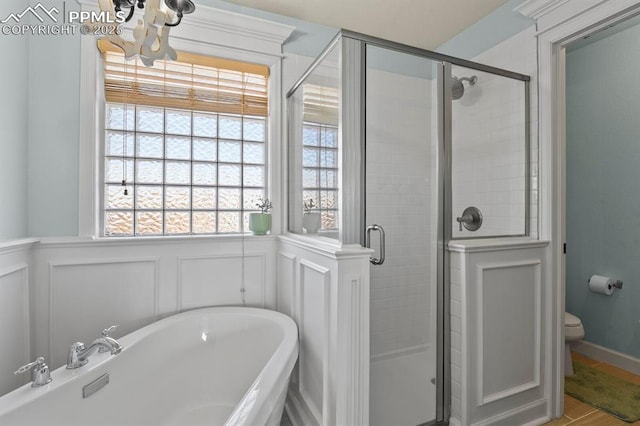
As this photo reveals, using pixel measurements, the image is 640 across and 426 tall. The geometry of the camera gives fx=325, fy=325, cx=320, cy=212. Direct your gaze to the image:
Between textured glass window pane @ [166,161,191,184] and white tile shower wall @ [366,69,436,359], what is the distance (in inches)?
47.5

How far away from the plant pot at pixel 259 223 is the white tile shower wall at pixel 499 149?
4.01 ft

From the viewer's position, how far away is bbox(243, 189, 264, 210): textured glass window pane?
228 centimetres

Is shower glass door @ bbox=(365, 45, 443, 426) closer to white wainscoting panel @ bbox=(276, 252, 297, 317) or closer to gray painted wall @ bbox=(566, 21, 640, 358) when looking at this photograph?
white wainscoting panel @ bbox=(276, 252, 297, 317)

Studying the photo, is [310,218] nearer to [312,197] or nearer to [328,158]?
[312,197]

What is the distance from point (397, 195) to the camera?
71.7 inches

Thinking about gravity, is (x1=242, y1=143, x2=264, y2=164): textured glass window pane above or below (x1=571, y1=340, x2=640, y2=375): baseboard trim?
above

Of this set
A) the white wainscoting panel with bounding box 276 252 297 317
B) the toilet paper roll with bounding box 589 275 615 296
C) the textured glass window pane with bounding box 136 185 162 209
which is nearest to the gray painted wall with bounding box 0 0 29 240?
the textured glass window pane with bounding box 136 185 162 209

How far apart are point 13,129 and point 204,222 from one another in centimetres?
105

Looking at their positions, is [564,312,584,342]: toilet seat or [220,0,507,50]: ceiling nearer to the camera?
[220,0,507,50]: ceiling

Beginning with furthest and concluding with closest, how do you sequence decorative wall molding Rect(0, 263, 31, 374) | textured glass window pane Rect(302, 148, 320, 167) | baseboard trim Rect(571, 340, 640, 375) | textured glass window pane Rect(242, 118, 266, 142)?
baseboard trim Rect(571, 340, 640, 375) < textured glass window pane Rect(242, 118, 266, 142) < textured glass window pane Rect(302, 148, 320, 167) < decorative wall molding Rect(0, 263, 31, 374)

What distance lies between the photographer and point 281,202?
2.28 meters

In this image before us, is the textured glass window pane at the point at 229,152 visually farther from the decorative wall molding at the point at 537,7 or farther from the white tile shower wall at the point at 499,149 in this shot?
the decorative wall molding at the point at 537,7

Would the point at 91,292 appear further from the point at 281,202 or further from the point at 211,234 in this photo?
the point at 281,202

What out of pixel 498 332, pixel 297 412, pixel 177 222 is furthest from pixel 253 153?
pixel 498 332
